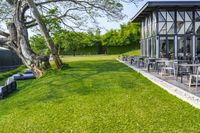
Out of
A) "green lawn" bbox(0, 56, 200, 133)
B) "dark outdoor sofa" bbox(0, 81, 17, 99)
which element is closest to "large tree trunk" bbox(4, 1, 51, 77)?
"dark outdoor sofa" bbox(0, 81, 17, 99)

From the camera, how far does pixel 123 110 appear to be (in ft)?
26.0

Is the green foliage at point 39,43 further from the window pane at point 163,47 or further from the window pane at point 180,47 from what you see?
the window pane at point 180,47

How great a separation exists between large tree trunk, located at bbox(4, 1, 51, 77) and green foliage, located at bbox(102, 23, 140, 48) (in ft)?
101

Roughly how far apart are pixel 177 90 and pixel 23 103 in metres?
4.89

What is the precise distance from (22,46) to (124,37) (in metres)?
32.3

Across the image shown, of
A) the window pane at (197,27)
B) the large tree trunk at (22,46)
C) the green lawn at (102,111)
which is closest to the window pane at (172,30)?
the window pane at (197,27)

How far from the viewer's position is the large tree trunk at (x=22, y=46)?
18.1 meters

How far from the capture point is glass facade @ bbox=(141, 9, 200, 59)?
21766 millimetres

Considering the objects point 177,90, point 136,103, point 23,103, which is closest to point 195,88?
point 177,90

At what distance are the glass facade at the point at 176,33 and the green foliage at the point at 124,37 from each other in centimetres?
2598

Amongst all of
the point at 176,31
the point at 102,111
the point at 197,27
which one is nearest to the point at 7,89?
the point at 102,111

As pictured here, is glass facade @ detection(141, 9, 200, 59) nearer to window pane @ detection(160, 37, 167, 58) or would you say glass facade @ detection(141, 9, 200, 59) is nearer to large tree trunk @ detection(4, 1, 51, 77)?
window pane @ detection(160, 37, 167, 58)

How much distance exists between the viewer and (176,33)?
2184cm

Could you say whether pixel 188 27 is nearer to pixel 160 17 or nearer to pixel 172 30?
pixel 172 30
